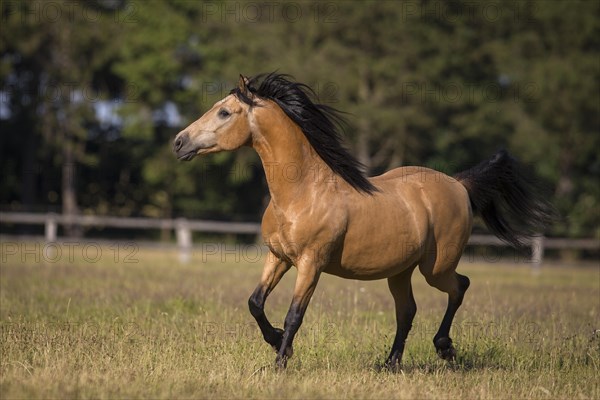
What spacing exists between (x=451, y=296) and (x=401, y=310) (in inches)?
22.6

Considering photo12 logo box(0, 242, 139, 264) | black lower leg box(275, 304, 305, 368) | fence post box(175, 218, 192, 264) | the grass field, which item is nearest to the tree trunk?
photo12 logo box(0, 242, 139, 264)

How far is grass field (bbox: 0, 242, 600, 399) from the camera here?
18.3ft

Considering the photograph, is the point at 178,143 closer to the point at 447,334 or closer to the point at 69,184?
the point at 447,334

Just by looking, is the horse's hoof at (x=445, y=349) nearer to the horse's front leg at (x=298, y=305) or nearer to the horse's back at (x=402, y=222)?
the horse's back at (x=402, y=222)

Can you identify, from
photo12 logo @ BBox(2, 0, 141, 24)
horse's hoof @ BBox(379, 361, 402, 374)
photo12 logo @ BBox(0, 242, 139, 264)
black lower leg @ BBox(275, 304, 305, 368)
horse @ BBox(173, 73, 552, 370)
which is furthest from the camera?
photo12 logo @ BBox(2, 0, 141, 24)

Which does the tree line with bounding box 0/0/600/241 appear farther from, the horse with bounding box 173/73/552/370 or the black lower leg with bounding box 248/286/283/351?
the black lower leg with bounding box 248/286/283/351

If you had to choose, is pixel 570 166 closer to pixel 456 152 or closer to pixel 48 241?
pixel 456 152

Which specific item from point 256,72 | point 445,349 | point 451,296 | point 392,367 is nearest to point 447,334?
point 445,349

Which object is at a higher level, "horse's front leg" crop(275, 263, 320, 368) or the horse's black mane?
the horse's black mane

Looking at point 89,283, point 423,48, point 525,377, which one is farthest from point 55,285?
point 423,48

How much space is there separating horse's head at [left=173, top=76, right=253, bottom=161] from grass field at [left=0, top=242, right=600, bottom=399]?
5.70 feet

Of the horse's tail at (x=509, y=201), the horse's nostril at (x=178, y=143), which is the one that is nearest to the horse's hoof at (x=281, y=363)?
the horse's nostril at (x=178, y=143)

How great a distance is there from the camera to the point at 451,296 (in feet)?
25.2

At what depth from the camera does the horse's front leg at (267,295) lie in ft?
21.1
